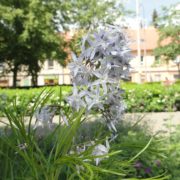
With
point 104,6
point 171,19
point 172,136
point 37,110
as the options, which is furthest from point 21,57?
point 37,110

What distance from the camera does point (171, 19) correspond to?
1136 inches

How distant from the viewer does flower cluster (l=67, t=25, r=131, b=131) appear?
4.45ft

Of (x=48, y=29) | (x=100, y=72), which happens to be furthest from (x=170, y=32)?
(x=100, y=72)

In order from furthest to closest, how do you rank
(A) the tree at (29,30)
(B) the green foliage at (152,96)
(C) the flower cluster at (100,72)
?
(A) the tree at (29,30), (B) the green foliage at (152,96), (C) the flower cluster at (100,72)

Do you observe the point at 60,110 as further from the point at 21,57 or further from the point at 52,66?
the point at 52,66

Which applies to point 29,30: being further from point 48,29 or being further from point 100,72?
point 100,72

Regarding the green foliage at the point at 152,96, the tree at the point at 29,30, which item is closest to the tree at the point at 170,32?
the tree at the point at 29,30

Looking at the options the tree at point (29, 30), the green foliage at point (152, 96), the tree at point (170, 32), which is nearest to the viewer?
the green foliage at point (152, 96)

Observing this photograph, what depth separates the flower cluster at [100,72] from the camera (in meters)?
1.36

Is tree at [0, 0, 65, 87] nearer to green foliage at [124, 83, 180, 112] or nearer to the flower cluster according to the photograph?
green foliage at [124, 83, 180, 112]

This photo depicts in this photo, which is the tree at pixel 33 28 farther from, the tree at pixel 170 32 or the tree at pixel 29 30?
the tree at pixel 170 32

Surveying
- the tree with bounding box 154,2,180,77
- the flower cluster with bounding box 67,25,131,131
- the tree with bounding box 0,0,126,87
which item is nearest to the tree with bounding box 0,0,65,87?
the tree with bounding box 0,0,126,87

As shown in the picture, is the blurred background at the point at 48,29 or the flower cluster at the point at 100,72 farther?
the blurred background at the point at 48,29

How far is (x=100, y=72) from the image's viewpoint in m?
1.36
